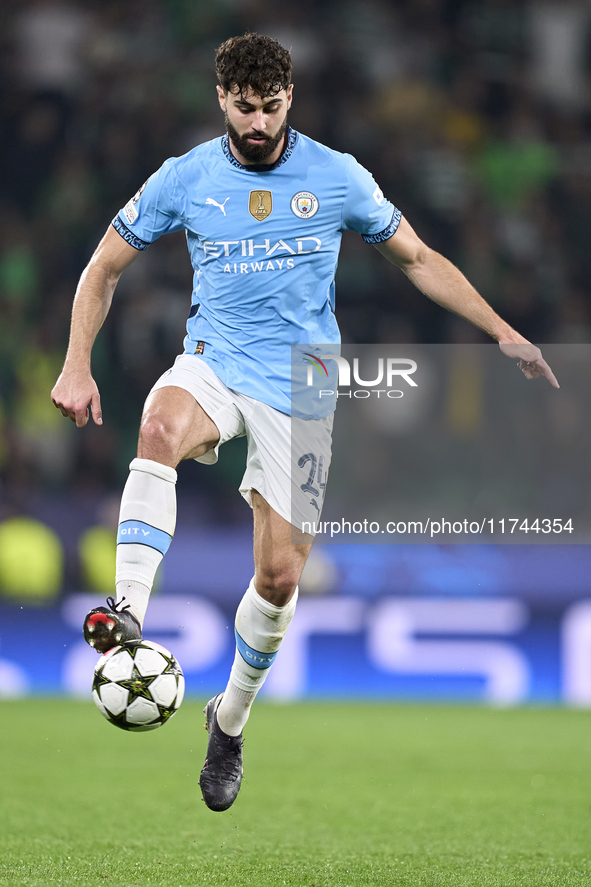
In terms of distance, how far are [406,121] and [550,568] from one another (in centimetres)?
491

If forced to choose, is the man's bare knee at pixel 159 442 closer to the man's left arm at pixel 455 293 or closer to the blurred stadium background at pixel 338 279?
the man's left arm at pixel 455 293

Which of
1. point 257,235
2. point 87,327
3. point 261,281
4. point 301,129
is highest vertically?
point 301,129

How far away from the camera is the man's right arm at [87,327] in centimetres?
406

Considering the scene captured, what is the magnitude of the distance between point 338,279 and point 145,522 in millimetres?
6537

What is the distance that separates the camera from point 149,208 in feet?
14.5

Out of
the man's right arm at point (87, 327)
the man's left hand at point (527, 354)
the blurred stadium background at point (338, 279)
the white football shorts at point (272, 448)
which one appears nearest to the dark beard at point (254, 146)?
the man's right arm at point (87, 327)

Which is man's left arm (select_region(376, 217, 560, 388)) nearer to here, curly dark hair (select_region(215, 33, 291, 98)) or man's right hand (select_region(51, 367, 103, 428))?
curly dark hair (select_region(215, 33, 291, 98))

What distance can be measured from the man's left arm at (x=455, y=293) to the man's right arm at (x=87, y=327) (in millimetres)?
1040

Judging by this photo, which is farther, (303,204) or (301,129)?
(301,129)

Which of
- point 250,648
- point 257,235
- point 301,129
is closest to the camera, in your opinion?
point 257,235

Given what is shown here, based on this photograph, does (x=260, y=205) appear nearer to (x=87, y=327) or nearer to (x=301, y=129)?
(x=87, y=327)

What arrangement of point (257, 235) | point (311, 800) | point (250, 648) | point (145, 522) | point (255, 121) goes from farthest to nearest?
point (311, 800) < point (250, 648) < point (257, 235) < point (255, 121) < point (145, 522)

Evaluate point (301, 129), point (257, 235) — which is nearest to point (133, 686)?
point (257, 235)

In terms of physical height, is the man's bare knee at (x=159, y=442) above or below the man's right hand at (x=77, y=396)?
below
